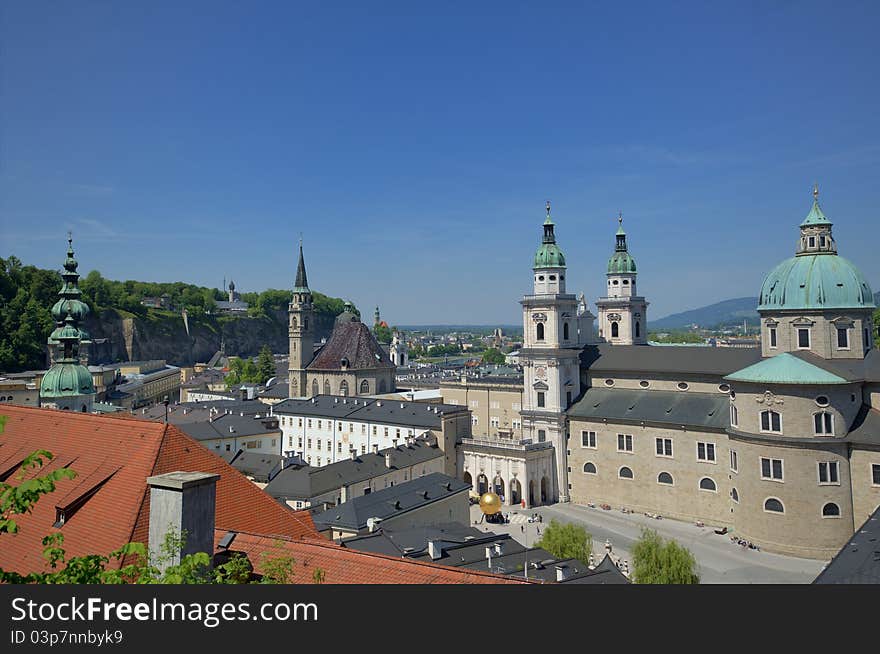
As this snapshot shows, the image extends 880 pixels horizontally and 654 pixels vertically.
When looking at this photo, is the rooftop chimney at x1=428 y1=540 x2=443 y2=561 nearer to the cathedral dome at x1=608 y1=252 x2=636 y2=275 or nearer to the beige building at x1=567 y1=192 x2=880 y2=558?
the beige building at x1=567 y1=192 x2=880 y2=558

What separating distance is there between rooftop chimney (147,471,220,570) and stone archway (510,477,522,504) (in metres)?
47.1

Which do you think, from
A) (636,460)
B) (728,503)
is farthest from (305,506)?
(728,503)

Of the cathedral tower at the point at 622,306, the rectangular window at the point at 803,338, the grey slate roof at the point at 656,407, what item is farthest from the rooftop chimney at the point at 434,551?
the cathedral tower at the point at 622,306

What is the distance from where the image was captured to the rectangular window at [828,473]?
1619 inches

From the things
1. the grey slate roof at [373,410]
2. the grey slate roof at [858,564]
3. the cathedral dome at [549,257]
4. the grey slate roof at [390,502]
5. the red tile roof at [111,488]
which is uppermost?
the cathedral dome at [549,257]

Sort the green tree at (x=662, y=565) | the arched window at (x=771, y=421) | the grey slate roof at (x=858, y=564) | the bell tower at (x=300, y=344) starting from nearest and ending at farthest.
Answer: the grey slate roof at (x=858, y=564) < the green tree at (x=662, y=565) < the arched window at (x=771, y=421) < the bell tower at (x=300, y=344)

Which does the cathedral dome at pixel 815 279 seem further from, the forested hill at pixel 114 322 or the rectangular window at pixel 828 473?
the forested hill at pixel 114 322

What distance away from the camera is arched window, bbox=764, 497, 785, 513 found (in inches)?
1646

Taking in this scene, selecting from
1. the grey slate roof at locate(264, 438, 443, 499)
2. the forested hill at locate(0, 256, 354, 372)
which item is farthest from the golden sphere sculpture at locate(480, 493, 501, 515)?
the forested hill at locate(0, 256, 354, 372)

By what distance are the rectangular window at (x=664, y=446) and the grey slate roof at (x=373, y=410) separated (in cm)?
1808

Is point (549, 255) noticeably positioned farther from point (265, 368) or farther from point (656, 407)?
point (265, 368)

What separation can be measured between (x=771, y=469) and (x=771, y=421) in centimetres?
303

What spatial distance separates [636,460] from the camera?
52.5 metres
